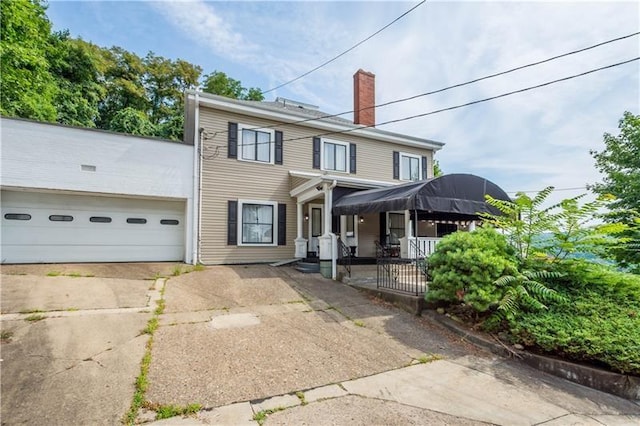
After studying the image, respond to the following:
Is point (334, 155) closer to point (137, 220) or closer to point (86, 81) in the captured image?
point (137, 220)

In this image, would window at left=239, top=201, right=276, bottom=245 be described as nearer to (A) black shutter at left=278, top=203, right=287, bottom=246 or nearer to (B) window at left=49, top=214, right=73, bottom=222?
(A) black shutter at left=278, top=203, right=287, bottom=246

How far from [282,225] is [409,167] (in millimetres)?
7075

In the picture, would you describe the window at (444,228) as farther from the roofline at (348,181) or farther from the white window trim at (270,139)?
the white window trim at (270,139)

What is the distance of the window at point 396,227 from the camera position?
523 inches

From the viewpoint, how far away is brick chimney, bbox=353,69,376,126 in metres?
14.0

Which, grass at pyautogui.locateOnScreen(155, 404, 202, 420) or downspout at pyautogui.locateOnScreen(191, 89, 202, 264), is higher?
downspout at pyautogui.locateOnScreen(191, 89, 202, 264)

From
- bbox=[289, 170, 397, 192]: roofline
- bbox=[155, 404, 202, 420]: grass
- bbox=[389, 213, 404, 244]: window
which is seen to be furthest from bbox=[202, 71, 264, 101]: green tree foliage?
bbox=[155, 404, 202, 420]: grass

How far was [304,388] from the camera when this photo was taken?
372cm

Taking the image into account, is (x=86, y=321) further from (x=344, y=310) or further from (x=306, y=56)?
(x=306, y=56)

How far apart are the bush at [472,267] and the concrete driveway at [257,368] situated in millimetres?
788

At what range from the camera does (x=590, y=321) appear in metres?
4.80

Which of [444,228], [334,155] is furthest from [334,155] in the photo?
[444,228]

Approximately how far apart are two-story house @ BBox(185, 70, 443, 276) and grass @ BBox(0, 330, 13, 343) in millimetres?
5801

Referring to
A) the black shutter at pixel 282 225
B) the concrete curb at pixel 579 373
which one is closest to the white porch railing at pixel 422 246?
the concrete curb at pixel 579 373
